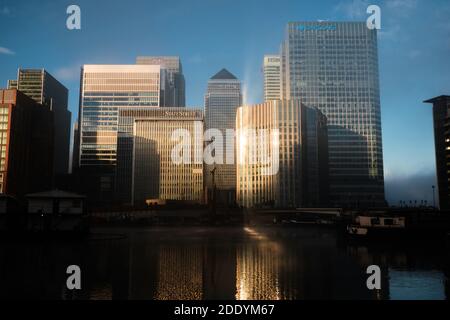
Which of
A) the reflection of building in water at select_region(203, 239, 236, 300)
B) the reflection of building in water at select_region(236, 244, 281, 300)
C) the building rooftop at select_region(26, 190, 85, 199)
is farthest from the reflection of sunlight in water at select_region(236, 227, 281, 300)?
the building rooftop at select_region(26, 190, 85, 199)

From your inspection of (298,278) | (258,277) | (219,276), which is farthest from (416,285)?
(219,276)

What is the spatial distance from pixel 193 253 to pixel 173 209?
391ft

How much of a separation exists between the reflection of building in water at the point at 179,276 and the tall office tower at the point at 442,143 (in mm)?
Answer: 146232

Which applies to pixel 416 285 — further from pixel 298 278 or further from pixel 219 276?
pixel 219 276

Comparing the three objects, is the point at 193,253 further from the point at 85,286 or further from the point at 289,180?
the point at 289,180

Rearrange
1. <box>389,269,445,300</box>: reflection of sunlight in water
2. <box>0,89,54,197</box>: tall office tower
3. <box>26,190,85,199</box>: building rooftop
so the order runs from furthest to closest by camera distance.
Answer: <box>0,89,54,197</box>: tall office tower, <box>26,190,85,199</box>: building rooftop, <box>389,269,445,300</box>: reflection of sunlight in water

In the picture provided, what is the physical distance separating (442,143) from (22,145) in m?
186

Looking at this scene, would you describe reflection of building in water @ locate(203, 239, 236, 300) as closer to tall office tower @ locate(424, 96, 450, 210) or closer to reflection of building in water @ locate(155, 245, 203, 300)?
reflection of building in water @ locate(155, 245, 203, 300)

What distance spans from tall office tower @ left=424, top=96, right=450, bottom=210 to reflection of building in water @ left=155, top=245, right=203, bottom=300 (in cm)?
14623

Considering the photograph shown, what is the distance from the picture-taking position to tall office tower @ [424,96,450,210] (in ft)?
544

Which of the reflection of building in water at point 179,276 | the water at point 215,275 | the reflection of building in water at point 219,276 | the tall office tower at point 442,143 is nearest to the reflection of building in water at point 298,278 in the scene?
the water at point 215,275

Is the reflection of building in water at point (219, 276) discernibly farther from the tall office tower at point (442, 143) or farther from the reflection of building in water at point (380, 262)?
the tall office tower at point (442, 143)

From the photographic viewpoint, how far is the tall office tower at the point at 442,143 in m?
166
